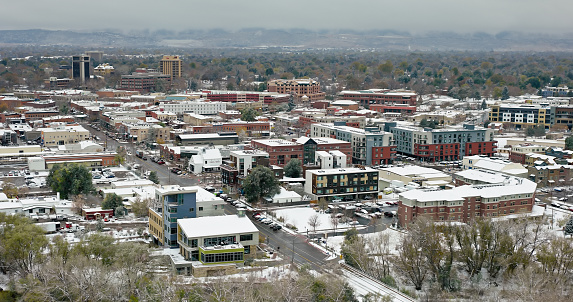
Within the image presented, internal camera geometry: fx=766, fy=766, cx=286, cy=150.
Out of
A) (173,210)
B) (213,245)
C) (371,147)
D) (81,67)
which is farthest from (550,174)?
(81,67)

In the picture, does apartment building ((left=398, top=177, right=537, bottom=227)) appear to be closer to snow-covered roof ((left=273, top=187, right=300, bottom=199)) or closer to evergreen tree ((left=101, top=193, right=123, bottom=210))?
snow-covered roof ((left=273, top=187, right=300, bottom=199))

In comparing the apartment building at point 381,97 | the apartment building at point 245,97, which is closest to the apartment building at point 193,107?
the apartment building at point 245,97

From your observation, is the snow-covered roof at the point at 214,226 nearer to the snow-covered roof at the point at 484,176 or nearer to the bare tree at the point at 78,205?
the bare tree at the point at 78,205

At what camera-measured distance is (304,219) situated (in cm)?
1716

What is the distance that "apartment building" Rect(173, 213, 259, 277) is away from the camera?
13.2 m

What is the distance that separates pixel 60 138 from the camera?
27719 mm

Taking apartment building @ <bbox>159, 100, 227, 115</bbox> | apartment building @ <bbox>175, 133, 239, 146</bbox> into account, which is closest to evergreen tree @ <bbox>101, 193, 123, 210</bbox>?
apartment building @ <bbox>175, 133, 239, 146</bbox>

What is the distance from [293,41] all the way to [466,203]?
137472 mm

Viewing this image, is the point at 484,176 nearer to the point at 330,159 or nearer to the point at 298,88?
the point at 330,159

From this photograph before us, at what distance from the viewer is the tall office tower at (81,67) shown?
51219mm

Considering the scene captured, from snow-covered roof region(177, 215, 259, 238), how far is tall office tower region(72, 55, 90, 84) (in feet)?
127

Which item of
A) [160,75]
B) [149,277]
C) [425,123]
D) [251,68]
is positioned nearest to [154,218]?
[149,277]

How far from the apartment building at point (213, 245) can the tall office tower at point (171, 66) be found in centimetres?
4044

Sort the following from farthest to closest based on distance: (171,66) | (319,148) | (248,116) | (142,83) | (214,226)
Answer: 1. (171,66)
2. (142,83)
3. (248,116)
4. (319,148)
5. (214,226)
